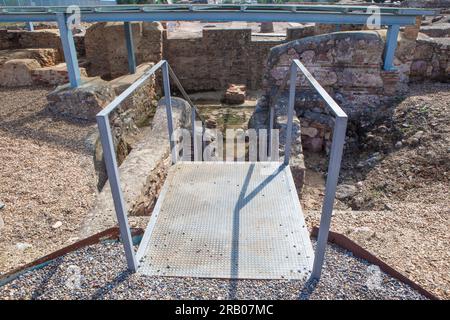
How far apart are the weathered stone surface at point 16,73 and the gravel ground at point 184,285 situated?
7.20 metres

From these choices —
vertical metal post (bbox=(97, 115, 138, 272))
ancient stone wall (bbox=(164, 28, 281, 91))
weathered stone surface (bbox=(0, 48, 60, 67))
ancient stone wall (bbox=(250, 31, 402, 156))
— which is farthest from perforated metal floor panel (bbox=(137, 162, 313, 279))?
ancient stone wall (bbox=(164, 28, 281, 91))

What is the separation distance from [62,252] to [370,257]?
88.1 inches

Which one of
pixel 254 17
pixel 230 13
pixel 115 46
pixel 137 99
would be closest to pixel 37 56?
pixel 115 46

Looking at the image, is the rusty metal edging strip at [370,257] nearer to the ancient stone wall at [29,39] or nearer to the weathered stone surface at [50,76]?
the weathered stone surface at [50,76]

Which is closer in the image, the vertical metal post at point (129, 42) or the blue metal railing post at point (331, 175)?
the blue metal railing post at point (331, 175)

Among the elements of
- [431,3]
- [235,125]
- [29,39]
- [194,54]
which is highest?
[431,3]

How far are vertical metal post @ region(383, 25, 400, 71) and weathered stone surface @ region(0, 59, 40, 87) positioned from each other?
7949 millimetres

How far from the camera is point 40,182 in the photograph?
13.6 ft

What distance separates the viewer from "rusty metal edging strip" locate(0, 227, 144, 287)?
2.28 metres

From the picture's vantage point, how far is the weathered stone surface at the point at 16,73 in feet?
26.1

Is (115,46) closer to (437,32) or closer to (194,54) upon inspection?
(194,54)

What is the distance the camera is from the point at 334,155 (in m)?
Answer: 1.81

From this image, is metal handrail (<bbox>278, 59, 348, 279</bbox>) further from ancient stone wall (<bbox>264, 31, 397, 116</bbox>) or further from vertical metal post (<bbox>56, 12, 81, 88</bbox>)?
vertical metal post (<bbox>56, 12, 81, 88</bbox>)

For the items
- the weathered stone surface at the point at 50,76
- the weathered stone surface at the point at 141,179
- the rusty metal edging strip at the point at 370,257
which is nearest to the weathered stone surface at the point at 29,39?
the weathered stone surface at the point at 50,76
